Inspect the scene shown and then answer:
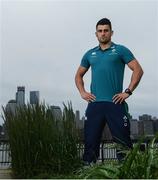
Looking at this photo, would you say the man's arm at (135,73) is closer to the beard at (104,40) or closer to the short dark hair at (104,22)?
the beard at (104,40)

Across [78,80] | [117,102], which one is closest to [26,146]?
[78,80]

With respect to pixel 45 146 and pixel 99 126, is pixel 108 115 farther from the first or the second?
pixel 45 146

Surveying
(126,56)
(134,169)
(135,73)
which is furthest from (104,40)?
(134,169)

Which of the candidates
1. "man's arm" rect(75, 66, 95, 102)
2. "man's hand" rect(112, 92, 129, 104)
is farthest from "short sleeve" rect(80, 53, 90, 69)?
"man's hand" rect(112, 92, 129, 104)

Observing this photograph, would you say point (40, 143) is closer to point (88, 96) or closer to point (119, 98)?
point (88, 96)

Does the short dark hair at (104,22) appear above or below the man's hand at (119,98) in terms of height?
above

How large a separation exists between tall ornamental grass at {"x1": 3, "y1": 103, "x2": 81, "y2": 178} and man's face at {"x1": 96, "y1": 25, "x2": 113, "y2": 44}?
1.35 m

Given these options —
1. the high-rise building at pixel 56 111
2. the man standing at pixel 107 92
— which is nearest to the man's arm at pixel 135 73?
the man standing at pixel 107 92

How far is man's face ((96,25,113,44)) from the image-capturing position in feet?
14.6

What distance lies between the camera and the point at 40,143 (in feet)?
17.5

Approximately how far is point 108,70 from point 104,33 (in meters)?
0.40

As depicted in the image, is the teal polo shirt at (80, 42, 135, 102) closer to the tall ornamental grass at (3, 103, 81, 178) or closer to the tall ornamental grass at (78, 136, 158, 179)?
the tall ornamental grass at (3, 103, 81, 178)

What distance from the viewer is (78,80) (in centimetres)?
470

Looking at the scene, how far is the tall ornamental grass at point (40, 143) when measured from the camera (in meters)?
5.34
